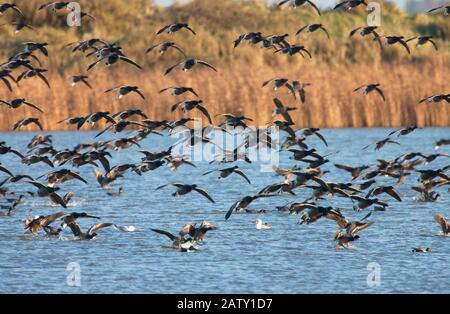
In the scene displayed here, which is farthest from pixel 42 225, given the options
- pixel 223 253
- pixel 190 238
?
pixel 223 253

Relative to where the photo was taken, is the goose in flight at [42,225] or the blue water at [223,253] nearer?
the blue water at [223,253]

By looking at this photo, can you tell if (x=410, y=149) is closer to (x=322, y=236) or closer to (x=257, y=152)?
(x=257, y=152)

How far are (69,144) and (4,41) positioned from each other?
1258cm

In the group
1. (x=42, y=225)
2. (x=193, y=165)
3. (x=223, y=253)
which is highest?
(x=193, y=165)

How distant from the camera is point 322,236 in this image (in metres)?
22.2

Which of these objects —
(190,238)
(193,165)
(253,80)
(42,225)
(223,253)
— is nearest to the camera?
(223,253)

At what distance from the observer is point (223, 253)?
2027 centimetres

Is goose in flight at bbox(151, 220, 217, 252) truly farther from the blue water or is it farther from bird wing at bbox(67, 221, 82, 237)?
bird wing at bbox(67, 221, 82, 237)

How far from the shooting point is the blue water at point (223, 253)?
58.3ft

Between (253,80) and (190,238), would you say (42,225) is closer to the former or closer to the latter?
(190,238)

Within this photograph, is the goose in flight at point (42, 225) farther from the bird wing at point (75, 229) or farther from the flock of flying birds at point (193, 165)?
the bird wing at point (75, 229)

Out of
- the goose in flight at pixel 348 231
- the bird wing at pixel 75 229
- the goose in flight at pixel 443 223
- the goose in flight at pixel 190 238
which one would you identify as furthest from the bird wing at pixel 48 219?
the goose in flight at pixel 443 223

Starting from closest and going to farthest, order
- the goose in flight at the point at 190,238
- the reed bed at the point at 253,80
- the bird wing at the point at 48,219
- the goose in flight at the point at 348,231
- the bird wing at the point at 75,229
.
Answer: the goose in flight at the point at 190,238, the goose in flight at the point at 348,231, the bird wing at the point at 48,219, the bird wing at the point at 75,229, the reed bed at the point at 253,80

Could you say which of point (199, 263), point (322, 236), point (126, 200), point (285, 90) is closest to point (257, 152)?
point (285, 90)
